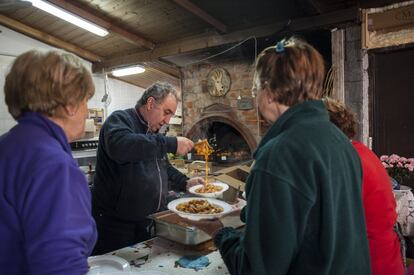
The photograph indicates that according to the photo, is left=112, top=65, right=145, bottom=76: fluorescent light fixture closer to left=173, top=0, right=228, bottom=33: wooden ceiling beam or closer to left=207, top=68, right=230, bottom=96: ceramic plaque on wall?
left=207, top=68, right=230, bottom=96: ceramic plaque on wall

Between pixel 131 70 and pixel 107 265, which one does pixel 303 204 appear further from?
pixel 131 70

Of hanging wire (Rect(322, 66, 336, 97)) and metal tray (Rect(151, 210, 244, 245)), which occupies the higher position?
hanging wire (Rect(322, 66, 336, 97))

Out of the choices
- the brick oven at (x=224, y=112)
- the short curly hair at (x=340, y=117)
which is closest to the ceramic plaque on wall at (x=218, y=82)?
the brick oven at (x=224, y=112)

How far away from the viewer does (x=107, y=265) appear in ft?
4.68

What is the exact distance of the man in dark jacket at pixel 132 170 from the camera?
6.40 ft

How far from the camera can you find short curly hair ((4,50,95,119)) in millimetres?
899

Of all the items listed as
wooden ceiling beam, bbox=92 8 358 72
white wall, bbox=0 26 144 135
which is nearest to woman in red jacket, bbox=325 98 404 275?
wooden ceiling beam, bbox=92 8 358 72

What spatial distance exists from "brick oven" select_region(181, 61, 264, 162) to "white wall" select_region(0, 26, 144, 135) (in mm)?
1615

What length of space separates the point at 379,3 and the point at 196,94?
3042 millimetres

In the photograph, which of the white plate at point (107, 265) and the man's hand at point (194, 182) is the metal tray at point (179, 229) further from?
the man's hand at point (194, 182)

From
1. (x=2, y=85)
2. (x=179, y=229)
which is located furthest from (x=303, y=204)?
(x=2, y=85)

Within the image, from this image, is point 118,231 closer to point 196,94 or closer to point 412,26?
point 412,26

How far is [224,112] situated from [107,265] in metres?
3.90

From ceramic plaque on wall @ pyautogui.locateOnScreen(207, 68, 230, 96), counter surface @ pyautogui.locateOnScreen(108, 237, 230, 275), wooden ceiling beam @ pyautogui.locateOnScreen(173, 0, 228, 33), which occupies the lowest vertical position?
counter surface @ pyautogui.locateOnScreen(108, 237, 230, 275)
